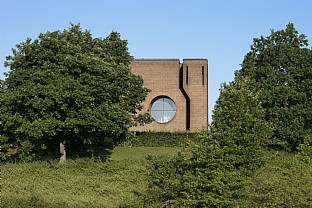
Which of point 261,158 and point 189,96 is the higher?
point 189,96

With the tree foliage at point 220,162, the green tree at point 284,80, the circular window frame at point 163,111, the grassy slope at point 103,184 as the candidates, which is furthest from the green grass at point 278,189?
the circular window frame at point 163,111

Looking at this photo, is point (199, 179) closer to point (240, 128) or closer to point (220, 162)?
point (220, 162)

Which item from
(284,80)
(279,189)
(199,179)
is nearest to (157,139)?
(284,80)

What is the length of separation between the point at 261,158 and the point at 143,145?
2790cm

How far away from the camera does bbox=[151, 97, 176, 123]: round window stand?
56.3 meters

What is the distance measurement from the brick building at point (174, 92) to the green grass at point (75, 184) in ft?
70.4

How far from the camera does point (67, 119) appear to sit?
33.7 metres

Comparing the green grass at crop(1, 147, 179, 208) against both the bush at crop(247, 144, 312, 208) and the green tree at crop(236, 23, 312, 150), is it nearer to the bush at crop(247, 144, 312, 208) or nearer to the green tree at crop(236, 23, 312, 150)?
the bush at crop(247, 144, 312, 208)

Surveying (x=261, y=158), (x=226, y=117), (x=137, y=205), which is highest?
(x=226, y=117)

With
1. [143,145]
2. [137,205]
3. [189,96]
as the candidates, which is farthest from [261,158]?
[189,96]

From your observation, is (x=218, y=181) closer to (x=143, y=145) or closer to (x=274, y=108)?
(x=274, y=108)

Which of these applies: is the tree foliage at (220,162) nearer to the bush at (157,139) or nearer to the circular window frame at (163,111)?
the bush at (157,139)

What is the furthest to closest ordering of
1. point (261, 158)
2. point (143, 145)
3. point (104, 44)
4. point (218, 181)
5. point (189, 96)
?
point (189, 96), point (143, 145), point (104, 44), point (261, 158), point (218, 181)

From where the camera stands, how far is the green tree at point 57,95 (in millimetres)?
33375
